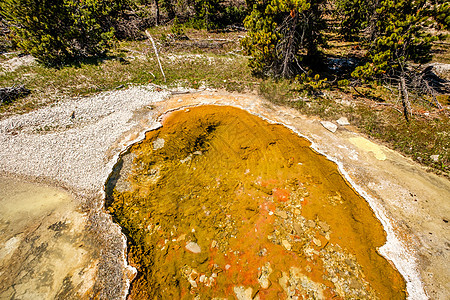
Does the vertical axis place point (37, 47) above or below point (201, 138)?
above

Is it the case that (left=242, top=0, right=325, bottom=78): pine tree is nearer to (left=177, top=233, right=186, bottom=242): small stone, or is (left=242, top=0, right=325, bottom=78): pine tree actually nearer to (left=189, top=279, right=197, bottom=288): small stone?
(left=177, top=233, right=186, bottom=242): small stone

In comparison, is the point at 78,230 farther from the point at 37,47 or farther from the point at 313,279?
the point at 37,47

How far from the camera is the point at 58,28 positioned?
50.7 feet

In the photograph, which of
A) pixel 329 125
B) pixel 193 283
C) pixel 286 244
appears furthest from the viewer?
pixel 329 125

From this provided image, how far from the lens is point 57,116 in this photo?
1262 cm

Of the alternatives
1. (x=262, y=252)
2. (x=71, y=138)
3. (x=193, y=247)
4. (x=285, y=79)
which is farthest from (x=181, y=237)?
(x=285, y=79)

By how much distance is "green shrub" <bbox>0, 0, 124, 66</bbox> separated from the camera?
13.6m

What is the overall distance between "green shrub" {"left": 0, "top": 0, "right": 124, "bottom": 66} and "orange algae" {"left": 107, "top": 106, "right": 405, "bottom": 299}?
12.3 metres

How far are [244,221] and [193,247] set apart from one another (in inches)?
89.2

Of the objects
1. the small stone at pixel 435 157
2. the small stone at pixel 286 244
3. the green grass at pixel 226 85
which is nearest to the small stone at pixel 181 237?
the small stone at pixel 286 244

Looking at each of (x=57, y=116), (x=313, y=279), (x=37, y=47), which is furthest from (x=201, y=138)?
(x=37, y=47)

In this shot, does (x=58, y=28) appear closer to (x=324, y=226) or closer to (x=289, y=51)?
(x=289, y=51)

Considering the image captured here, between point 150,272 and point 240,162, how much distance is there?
6192 mm

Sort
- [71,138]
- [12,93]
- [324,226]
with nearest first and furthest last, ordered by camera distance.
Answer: [324,226] < [71,138] < [12,93]
